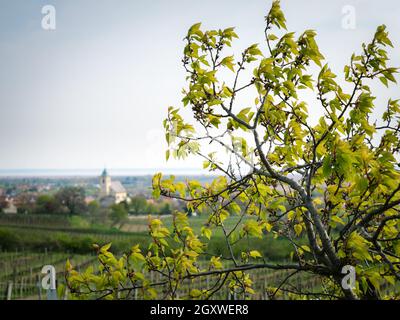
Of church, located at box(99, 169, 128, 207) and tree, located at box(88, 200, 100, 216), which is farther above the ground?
church, located at box(99, 169, 128, 207)

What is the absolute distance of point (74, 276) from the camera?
1.65 m

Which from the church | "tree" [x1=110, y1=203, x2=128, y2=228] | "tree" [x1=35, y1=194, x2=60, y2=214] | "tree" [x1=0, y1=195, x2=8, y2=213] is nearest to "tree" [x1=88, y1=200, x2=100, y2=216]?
the church

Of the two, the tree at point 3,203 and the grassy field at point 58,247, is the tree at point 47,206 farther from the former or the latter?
the tree at point 3,203

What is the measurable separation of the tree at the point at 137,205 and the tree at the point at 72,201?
15.6 feet

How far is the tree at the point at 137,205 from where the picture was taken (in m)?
38.8

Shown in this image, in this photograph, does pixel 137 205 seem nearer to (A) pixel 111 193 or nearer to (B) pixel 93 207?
(B) pixel 93 207

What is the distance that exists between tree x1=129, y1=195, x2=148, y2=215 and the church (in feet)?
12.6

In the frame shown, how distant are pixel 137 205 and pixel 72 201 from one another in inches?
256

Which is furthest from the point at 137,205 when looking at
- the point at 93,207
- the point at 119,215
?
the point at 93,207

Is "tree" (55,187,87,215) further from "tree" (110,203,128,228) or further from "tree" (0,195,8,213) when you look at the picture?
"tree" (0,195,8,213)

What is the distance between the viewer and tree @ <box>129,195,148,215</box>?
38844 mm
